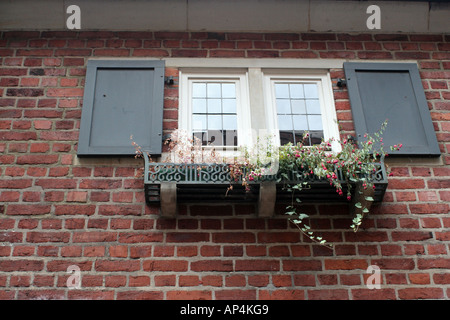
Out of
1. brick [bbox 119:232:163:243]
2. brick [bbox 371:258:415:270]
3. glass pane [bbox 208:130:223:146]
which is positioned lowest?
brick [bbox 371:258:415:270]

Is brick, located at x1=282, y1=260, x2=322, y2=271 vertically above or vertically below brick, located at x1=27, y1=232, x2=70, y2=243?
below

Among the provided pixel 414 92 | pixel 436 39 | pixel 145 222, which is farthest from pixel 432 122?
pixel 145 222

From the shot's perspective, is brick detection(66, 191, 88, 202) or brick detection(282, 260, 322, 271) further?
brick detection(66, 191, 88, 202)

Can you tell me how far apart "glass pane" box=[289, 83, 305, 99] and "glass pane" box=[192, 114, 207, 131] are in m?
0.90

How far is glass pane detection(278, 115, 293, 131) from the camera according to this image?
14.9 ft

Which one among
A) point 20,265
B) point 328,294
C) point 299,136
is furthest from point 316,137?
point 20,265

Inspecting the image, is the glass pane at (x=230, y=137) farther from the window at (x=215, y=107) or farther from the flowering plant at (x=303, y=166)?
the flowering plant at (x=303, y=166)

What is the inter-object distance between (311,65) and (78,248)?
108 inches

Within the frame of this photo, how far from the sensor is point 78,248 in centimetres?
385

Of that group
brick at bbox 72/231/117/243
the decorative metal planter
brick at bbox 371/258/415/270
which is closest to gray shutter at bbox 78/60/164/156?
the decorative metal planter

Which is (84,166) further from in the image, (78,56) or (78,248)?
(78,56)

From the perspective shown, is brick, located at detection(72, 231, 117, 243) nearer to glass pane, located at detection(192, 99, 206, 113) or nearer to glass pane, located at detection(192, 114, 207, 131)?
glass pane, located at detection(192, 114, 207, 131)

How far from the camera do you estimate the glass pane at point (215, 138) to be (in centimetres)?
440

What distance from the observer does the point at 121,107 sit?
4.46m
